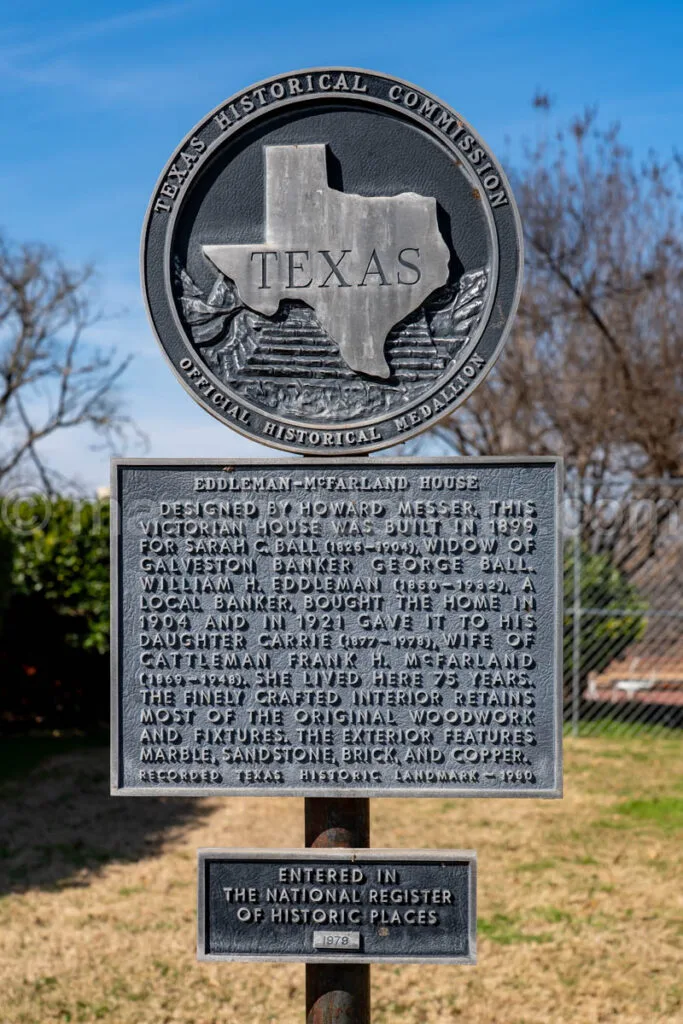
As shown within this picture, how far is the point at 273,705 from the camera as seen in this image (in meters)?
3.33

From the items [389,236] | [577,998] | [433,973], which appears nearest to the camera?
[389,236]

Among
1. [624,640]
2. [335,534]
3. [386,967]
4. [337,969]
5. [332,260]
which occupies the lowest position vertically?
[386,967]

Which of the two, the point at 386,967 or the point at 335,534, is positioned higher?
the point at 335,534

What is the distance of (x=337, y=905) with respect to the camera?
334cm

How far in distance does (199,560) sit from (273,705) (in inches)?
20.6

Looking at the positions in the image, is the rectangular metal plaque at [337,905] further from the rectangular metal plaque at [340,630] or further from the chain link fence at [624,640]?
the chain link fence at [624,640]

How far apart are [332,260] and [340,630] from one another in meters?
1.18

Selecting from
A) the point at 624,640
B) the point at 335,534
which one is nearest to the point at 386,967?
the point at 335,534

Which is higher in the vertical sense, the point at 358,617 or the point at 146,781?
the point at 358,617

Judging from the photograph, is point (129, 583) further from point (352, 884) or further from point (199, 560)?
point (352, 884)

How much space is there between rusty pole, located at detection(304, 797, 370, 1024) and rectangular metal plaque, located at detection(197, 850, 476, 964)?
0.27 ft

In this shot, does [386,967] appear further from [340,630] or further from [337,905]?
[340,630]

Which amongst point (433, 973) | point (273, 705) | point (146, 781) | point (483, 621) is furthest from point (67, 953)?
point (483, 621)

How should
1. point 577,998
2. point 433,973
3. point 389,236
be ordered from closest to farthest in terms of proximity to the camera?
point 389,236 → point 577,998 → point 433,973
